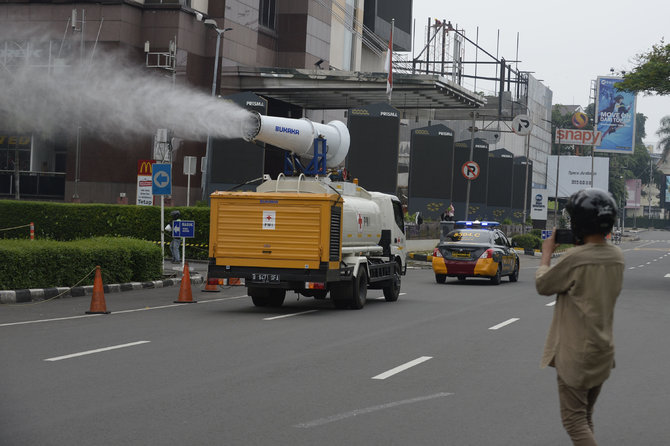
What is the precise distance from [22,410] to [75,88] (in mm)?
34963

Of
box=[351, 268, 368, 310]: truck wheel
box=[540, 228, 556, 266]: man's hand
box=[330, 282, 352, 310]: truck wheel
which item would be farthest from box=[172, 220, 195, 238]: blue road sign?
box=[540, 228, 556, 266]: man's hand

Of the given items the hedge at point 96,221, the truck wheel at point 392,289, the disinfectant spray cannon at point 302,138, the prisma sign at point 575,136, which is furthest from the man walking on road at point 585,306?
the prisma sign at point 575,136

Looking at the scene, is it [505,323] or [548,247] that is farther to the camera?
[505,323]

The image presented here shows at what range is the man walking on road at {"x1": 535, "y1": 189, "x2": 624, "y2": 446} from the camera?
5.40 m

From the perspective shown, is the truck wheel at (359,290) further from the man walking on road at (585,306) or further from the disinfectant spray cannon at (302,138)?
the man walking on road at (585,306)

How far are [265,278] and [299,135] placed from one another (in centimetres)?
361

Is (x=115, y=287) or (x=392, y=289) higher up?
(x=392, y=289)

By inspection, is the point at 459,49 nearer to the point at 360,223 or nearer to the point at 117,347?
the point at 360,223

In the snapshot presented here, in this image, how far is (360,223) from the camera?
20047 mm

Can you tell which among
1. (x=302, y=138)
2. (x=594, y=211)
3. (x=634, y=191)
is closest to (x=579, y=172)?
(x=634, y=191)

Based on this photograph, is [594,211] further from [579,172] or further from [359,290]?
[579,172]

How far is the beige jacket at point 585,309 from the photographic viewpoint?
5.41m

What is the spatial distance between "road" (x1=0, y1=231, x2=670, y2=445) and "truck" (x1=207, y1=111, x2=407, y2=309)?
2.45ft

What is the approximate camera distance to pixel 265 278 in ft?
58.5
